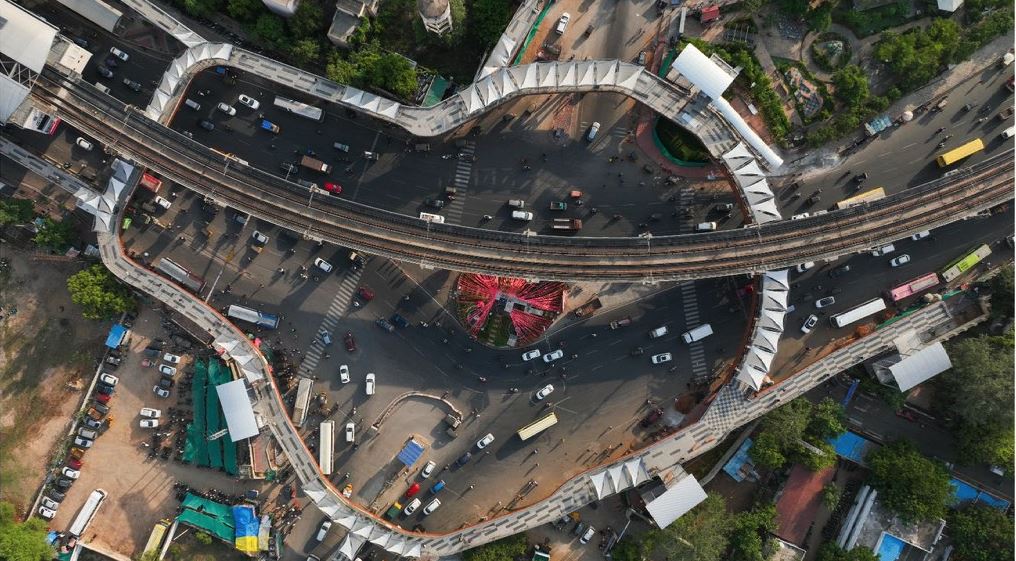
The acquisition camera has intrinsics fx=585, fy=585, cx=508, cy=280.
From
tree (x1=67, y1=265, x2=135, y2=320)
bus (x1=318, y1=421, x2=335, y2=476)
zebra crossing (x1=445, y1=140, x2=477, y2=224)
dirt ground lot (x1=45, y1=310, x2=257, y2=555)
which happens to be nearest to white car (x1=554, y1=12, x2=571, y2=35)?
zebra crossing (x1=445, y1=140, x2=477, y2=224)

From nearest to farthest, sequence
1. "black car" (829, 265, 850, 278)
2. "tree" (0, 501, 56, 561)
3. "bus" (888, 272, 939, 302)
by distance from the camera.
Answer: "tree" (0, 501, 56, 561)
"bus" (888, 272, 939, 302)
"black car" (829, 265, 850, 278)

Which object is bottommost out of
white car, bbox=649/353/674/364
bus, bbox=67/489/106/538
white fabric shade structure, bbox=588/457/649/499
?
bus, bbox=67/489/106/538

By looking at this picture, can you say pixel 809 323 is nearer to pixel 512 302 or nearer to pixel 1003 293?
pixel 1003 293

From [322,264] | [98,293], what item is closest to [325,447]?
[322,264]

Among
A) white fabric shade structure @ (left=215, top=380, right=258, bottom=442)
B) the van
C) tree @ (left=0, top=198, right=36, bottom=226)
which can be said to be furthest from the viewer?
the van

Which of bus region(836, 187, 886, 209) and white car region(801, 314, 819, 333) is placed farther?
white car region(801, 314, 819, 333)

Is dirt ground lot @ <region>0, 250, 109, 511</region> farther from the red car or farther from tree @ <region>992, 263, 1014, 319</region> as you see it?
tree @ <region>992, 263, 1014, 319</region>
